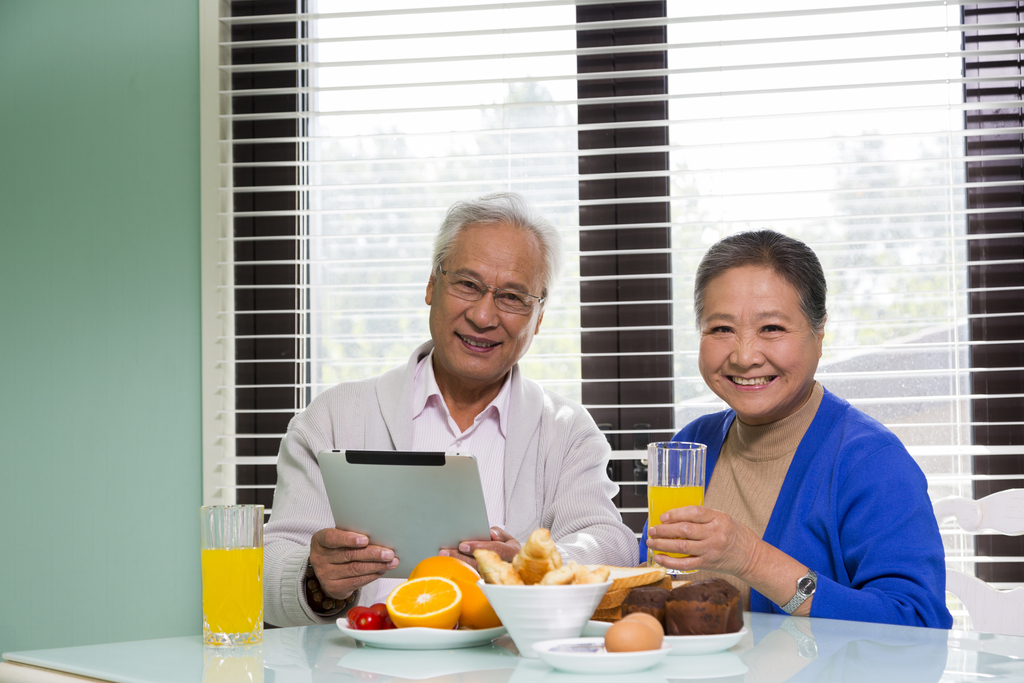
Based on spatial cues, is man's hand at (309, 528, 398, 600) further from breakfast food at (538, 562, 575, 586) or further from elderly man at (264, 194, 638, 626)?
breakfast food at (538, 562, 575, 586)

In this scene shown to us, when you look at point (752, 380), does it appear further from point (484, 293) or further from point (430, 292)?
point (430, 292)

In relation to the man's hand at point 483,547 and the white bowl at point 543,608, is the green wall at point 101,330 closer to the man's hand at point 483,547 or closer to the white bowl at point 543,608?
the man's hand at point 483,547

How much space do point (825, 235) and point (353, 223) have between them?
1.28m

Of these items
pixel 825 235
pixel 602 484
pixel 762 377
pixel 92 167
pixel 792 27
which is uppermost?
pixel 792 27

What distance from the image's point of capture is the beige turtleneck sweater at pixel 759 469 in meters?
1.57

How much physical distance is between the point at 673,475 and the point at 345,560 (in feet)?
1.65

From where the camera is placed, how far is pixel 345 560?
1283 mm

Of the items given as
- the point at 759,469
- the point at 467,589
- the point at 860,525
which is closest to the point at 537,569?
the point at 467,589

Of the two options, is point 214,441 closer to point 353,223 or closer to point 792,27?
point 353,223

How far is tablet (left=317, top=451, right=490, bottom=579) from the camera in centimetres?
115

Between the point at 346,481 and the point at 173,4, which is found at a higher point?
the point at 173,4

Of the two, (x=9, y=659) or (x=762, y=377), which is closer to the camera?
(x=9, y=659)

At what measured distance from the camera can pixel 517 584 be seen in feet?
3.00

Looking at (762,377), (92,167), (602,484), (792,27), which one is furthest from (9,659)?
(792,27)
